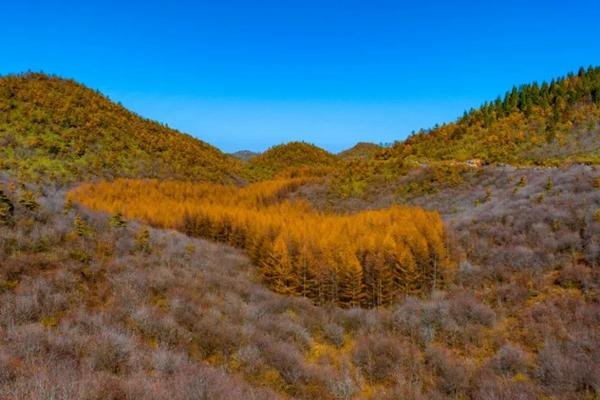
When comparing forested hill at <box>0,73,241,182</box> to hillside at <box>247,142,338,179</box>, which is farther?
hillside at <box>247,142,338,179</box>

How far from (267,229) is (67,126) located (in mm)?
56046

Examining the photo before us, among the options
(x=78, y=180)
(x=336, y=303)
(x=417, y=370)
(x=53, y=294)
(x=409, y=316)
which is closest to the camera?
(x=53, y=294)

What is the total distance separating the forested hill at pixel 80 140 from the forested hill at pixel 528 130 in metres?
45.8

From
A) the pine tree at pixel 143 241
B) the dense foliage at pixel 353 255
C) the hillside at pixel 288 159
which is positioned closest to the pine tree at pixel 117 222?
the pine tree at pixel 143 241

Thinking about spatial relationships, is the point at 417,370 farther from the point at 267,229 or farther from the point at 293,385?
the point at 267,229

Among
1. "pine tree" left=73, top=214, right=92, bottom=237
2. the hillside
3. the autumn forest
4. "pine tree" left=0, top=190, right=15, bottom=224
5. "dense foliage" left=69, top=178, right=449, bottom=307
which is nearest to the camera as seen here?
the autumn forest

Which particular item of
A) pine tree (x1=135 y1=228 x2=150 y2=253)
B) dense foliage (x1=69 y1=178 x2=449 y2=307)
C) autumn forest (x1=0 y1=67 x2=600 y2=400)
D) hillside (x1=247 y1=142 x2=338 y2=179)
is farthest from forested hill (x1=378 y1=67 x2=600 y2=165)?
pine tree (x1=135 y1=228 x2=150 y2=253)

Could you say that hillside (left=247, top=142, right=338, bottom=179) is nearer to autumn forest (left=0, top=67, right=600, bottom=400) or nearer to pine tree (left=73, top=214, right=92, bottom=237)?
autumn forest (left=0, top=67, right=600, bottom=400)

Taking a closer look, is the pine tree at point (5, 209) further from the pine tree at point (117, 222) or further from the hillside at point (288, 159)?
the hillside at point (288, 159)

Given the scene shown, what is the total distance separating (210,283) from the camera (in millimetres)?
25859

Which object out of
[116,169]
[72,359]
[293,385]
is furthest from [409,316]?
[116,169]

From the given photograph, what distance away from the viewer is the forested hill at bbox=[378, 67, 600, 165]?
196ft

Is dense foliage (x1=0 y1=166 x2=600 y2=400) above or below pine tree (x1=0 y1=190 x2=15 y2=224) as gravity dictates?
below

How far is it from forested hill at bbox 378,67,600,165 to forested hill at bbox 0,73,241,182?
4585cm
